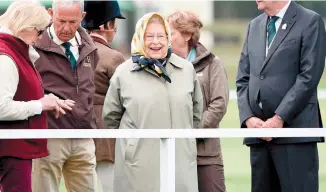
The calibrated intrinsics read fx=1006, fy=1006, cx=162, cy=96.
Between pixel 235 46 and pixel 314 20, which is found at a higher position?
pixel 314 20

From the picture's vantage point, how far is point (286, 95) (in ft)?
19.1

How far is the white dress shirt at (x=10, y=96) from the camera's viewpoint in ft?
16.5

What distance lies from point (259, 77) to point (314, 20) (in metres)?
0.46

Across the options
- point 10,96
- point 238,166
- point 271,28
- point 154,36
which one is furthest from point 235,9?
point 10,96

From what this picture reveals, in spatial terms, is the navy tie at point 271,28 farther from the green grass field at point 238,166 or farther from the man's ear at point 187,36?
the green grass field at point 238,166

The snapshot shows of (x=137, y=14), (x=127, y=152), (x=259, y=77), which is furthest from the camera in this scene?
(x=137, y=14)

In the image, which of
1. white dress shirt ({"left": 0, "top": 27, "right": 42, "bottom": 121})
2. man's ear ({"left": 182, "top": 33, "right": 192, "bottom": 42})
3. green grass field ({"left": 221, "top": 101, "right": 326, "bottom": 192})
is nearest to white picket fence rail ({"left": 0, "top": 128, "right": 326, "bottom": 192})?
white dress shirt ({"left": 0, "top": 27, "right": 42, "bottom": 121})

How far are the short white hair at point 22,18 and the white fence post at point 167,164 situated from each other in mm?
913

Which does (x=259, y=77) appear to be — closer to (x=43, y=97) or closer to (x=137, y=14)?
(x=43, y=97)

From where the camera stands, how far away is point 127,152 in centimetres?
555

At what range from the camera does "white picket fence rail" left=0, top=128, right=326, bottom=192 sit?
15.7 feet

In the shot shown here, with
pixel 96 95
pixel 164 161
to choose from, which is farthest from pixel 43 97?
pixel 96 95

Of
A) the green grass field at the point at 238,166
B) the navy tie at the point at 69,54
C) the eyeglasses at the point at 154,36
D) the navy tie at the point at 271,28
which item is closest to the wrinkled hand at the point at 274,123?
the navy tie at the point at 271,28

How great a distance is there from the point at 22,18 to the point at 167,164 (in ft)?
3.50
